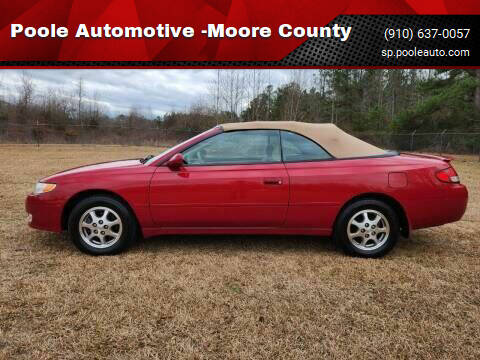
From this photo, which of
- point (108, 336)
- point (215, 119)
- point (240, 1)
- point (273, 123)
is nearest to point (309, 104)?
point (215, 119)

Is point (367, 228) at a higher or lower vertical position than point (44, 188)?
lower

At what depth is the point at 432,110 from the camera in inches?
922

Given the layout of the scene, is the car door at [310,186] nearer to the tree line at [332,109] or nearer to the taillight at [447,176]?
the taillight at [447,176]

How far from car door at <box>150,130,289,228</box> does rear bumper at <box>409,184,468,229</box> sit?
4.52 ft

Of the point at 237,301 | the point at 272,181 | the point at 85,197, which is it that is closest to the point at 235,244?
the point at 272,181

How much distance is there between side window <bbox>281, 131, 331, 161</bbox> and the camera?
137 inches

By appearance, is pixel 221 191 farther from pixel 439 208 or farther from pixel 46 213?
pixel 439 208

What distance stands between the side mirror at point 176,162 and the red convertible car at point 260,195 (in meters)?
0.01

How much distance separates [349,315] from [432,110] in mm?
25598

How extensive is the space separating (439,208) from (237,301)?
238 cm

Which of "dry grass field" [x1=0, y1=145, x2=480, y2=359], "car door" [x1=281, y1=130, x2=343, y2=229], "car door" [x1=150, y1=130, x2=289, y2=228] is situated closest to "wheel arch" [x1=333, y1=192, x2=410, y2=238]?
"car door" [x1=281, y1=130, x2=343, y2=229]

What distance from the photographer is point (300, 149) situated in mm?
3512

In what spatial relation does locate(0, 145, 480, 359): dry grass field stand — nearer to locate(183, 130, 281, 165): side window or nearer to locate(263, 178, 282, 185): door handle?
locate(263, 178, 282, 185): door handle

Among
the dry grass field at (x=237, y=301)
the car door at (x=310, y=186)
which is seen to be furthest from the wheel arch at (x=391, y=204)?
the dry grass field at (x=237, y=301)
